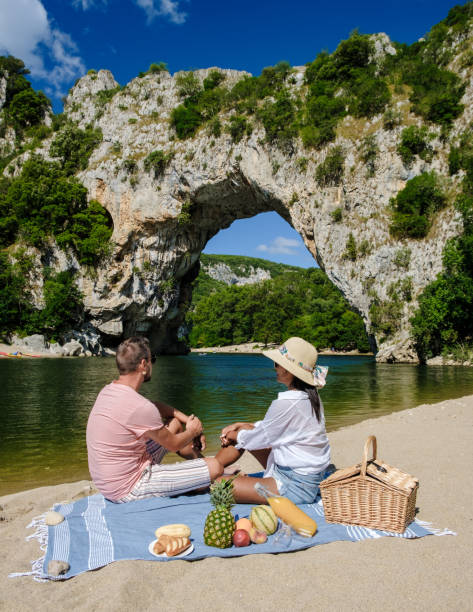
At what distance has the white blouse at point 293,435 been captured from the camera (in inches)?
130

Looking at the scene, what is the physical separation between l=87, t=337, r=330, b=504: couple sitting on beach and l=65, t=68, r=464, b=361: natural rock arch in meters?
24.9

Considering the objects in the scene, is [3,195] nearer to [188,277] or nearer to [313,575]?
[188,277]

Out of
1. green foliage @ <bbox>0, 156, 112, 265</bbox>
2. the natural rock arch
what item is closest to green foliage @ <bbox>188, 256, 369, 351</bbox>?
the natural rock arch

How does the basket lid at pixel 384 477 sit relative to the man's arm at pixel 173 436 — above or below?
below

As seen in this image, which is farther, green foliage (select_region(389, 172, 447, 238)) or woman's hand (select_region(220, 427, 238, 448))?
green foliage (select_region(389, 172, 447, 238))


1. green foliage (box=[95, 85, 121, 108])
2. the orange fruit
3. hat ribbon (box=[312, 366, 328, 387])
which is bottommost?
the orange fruit

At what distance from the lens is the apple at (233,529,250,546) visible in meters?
2.81

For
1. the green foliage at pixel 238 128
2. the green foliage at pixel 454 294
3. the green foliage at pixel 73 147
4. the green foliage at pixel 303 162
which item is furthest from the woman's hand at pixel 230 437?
the green foliage at pixel 73 147

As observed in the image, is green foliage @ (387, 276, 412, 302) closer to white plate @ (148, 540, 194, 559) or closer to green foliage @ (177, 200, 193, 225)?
green foliage @ (177, 200, 193, 225)

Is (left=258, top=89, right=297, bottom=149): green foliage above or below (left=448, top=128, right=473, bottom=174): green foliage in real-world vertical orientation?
above

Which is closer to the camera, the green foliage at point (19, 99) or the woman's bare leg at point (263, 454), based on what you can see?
the woman's bare leg at point (263, 454)

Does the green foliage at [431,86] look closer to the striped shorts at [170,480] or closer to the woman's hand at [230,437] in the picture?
the woman's hand at [230,437]

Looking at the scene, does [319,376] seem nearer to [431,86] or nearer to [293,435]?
[293,435]

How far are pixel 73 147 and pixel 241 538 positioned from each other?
145 ft
